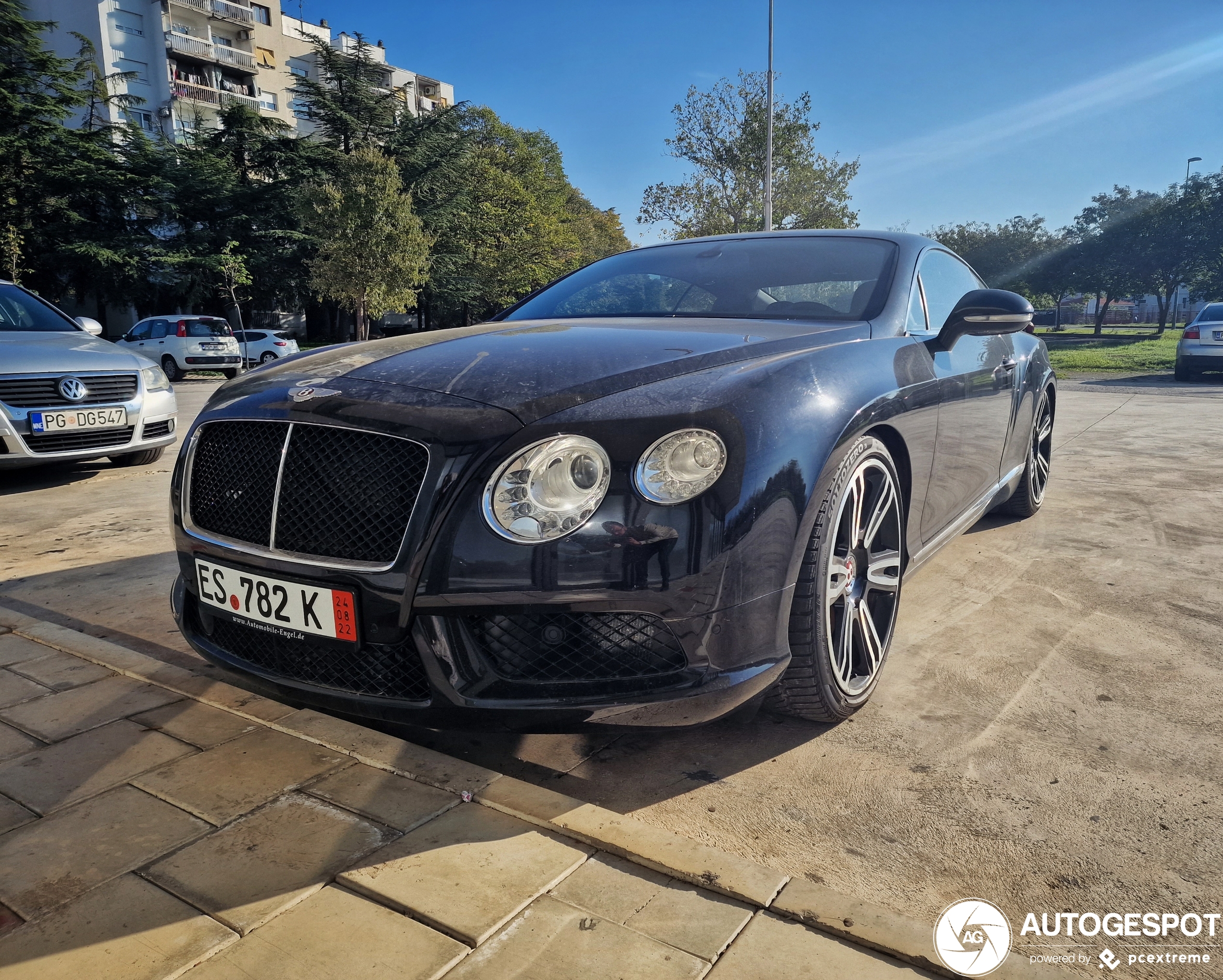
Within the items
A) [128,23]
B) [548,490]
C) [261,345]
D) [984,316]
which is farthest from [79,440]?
[128,23]

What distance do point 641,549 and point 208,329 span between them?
67.4ft

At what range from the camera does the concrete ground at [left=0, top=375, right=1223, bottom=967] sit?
1795mm

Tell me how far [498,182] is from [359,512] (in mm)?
43710

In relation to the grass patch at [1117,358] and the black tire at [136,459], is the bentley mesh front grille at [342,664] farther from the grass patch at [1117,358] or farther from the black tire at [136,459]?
the grass patch at [1117,358]

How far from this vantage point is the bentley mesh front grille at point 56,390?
5438 millimetres

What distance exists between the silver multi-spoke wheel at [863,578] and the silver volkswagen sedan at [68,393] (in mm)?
5154

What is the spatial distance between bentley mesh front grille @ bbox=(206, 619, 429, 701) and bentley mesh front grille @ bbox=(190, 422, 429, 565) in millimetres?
203

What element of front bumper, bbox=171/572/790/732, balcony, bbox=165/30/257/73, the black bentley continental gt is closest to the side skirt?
the black bentley continental gt

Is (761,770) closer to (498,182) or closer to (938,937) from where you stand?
(938,937)

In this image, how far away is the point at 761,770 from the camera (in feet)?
7.20

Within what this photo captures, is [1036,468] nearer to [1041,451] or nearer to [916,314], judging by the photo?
[1041,451]

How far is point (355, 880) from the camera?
1.64 meters

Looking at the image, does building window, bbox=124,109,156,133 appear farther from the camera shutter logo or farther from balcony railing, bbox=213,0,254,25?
the camera shutter logo

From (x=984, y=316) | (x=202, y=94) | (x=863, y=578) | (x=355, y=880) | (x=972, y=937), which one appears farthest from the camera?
(x=202, y=94)
